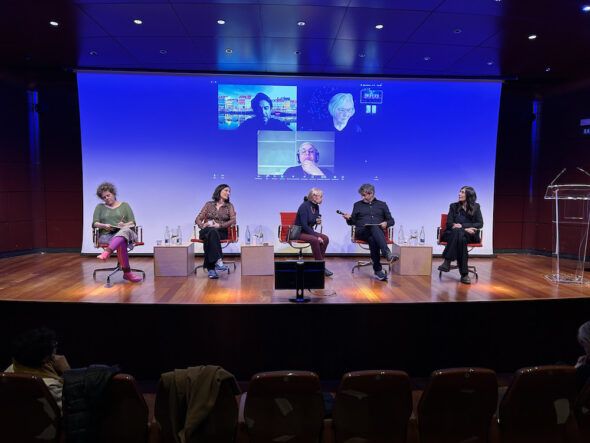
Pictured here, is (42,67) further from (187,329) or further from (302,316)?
(302,316)

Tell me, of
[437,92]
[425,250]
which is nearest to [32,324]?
[425,250]

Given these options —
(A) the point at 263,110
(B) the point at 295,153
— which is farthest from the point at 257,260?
(A) the point at 263,110

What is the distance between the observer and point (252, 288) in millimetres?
4543

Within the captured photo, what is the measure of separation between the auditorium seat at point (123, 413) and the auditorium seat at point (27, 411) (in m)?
0.23

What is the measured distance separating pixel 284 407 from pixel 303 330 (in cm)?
192

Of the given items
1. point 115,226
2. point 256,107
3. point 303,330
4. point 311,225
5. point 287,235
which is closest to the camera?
point 303,330

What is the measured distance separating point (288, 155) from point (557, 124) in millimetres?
4663

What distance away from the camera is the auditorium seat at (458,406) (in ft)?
6.10

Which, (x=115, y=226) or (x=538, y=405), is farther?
(x=115, y=226)

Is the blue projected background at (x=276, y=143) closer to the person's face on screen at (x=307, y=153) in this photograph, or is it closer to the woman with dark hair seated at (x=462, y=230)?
the person's face on screen at (x=307, y=153)

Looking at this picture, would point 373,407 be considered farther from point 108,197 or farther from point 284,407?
point 108,197

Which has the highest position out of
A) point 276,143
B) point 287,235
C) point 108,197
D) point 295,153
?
point 276,143

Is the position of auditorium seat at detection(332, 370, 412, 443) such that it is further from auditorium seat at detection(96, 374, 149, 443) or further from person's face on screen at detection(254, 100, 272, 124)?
person's face on screen at detection(254, 100, 272, 124)

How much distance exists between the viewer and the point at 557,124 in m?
7.00
